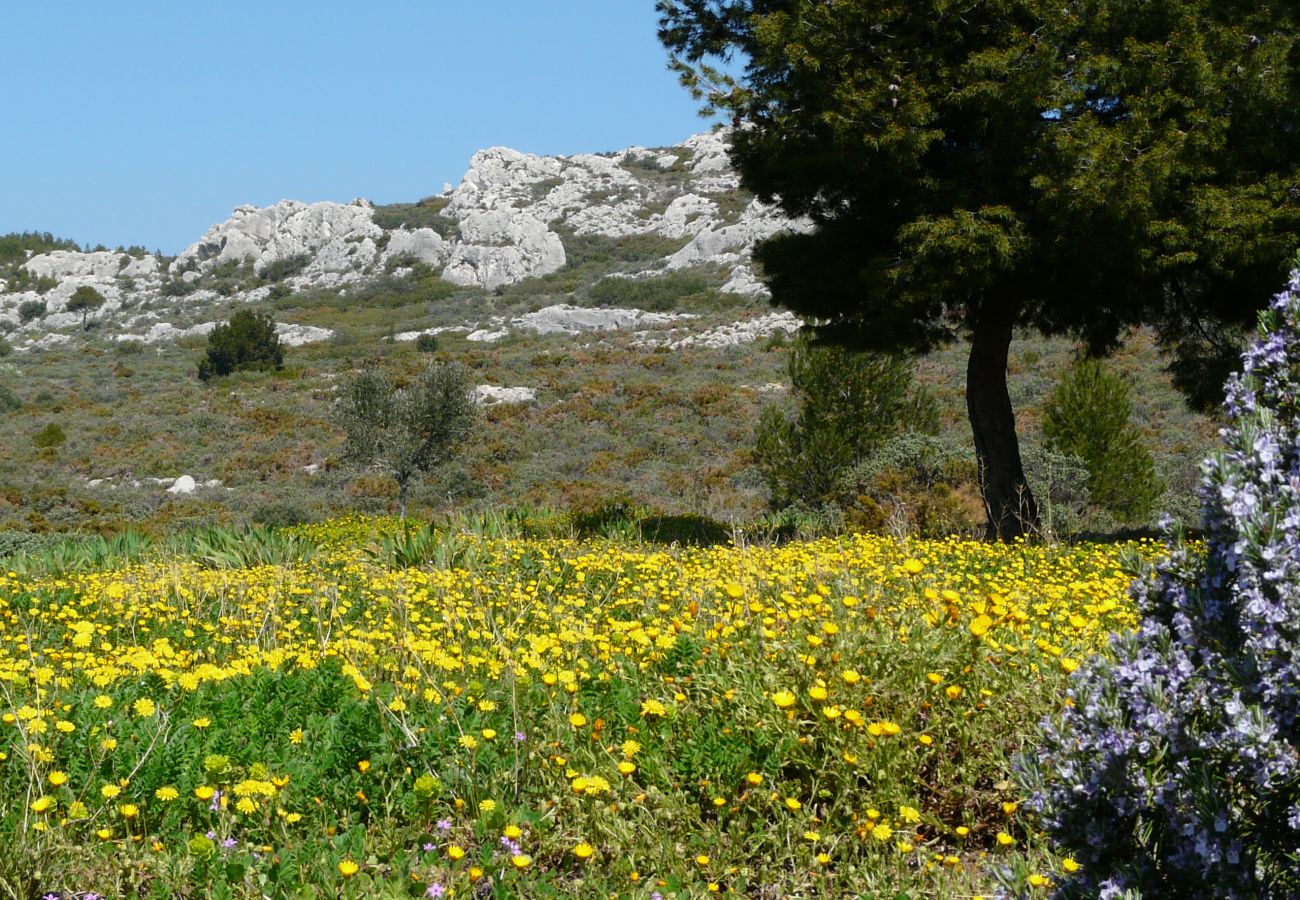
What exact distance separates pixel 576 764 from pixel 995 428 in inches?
419

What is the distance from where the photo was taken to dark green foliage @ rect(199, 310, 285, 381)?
4975cm

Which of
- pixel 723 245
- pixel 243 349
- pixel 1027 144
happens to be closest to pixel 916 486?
pixel 1027 144

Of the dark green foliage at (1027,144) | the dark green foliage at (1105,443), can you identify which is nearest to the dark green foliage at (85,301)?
the dark green foliage at (1105,443)

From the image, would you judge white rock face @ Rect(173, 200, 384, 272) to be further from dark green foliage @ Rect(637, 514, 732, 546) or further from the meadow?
the meadow

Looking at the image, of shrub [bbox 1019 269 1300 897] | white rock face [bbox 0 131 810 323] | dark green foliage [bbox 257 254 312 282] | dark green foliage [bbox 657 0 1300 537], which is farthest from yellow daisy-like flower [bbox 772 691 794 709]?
dark green foliage [bbox 257 254 312 282]

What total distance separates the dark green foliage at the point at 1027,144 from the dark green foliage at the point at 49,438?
3001 centimetres

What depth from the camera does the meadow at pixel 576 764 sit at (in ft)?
10.00

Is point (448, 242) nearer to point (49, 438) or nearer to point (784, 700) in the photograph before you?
point (49, 438)

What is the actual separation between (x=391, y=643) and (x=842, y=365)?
14.4 metres

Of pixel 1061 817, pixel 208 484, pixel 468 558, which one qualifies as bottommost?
pixel 208 484

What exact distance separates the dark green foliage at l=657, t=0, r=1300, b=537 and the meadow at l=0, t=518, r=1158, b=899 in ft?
23.1

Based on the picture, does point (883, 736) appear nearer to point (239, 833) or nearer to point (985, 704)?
point (985, 704)

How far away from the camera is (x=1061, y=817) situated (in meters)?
2.12

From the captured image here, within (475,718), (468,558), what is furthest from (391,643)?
(468,558)
